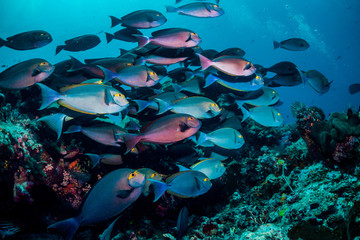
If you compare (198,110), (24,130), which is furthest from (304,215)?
(24,130)

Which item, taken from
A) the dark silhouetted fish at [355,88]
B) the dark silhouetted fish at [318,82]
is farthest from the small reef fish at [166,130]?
the dark silhouetted fish at [355,88]

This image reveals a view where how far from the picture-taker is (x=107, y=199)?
216 centimetres

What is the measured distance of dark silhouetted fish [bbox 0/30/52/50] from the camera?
11.9 ft

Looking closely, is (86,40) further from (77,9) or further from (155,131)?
(77,9)

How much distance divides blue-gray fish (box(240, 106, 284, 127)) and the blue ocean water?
56919 millimetres

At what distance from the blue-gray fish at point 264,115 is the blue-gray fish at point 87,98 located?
2.72 m

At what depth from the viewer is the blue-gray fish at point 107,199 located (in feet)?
6.39

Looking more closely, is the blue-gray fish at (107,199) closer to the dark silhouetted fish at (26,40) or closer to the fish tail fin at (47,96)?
the fish tail fin at (47,96)

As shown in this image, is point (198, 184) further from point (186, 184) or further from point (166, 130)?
point (166, 130)

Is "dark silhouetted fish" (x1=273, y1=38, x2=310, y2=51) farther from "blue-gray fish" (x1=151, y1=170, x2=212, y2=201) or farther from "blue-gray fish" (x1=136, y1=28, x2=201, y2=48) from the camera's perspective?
"blue-gray fish" (x1=151, y1=170, x2=212, y2=201)

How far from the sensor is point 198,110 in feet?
11.1

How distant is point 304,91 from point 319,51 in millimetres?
24444

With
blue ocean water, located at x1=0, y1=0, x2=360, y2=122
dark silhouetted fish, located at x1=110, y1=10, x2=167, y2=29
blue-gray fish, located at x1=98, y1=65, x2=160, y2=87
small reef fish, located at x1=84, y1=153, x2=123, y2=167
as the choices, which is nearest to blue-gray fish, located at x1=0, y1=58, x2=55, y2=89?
blue-gray fish, located at x1=98, y1=65, x2=160, y2=87

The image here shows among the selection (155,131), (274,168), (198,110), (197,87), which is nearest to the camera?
(155,131)
